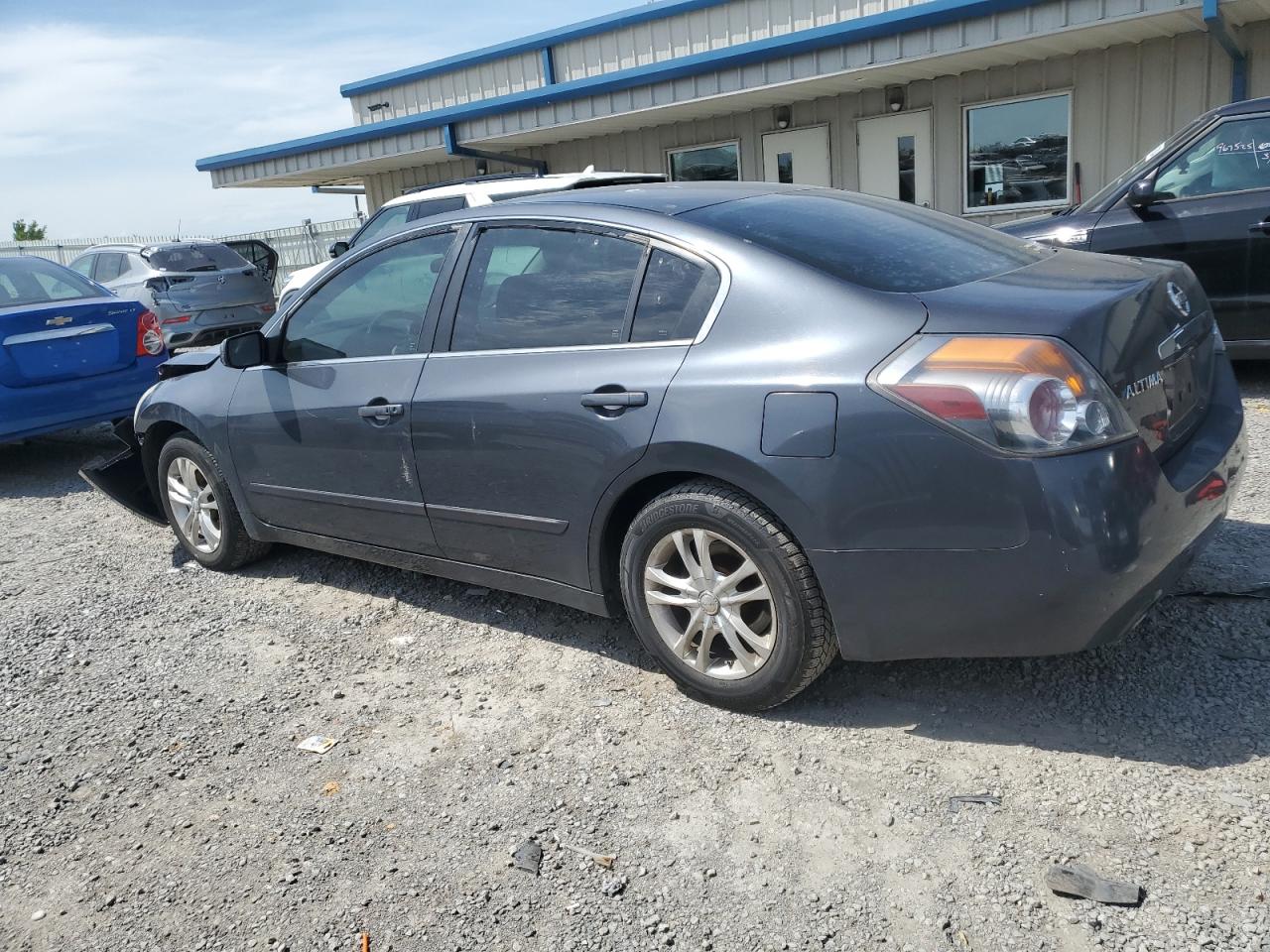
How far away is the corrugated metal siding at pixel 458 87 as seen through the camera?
17.2m

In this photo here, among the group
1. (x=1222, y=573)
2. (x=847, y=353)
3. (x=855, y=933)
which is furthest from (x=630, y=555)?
(x=1222, y=573)

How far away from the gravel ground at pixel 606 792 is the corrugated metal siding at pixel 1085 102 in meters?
7.78

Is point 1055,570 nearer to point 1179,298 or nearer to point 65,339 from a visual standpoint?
point 1179,298

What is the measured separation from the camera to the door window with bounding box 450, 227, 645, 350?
331 centimetres

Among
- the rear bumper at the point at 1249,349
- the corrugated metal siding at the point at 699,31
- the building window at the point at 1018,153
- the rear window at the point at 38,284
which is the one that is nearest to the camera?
the rear bumper at the point at 1249,349

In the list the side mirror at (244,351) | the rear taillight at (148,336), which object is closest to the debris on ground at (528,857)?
the side mirror at (244,351)

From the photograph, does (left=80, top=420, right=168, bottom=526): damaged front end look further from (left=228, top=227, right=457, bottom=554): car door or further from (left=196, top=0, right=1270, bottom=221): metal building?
(left=196, top=0, right=1270, bottom=221): metal building

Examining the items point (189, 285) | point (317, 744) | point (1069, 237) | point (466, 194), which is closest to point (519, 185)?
point (466, 194)

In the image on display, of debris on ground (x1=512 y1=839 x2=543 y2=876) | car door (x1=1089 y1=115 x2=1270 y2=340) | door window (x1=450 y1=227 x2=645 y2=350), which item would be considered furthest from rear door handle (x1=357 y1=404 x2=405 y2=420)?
car door (x1=1089 y1=115 x2=1270 y2=340)

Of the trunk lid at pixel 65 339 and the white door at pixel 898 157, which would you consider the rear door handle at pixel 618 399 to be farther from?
the white door at pixel 898 157

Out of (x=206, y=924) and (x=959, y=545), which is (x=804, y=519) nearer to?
(x=959, y=545)

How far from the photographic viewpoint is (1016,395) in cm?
252

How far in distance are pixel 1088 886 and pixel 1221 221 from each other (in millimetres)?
5483

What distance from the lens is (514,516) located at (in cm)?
352
